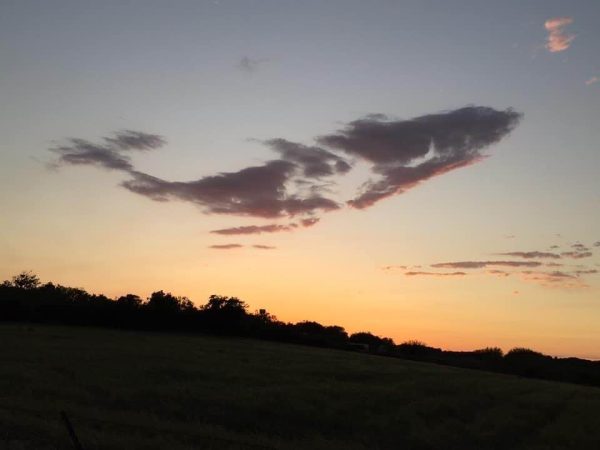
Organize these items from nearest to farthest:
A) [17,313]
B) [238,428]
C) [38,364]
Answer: [238,428], [38,364], [17,313]

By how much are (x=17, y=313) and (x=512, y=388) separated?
9816cm

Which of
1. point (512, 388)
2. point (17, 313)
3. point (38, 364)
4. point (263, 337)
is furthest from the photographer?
point (263, 337)

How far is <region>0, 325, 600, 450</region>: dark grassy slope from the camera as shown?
22500 mm

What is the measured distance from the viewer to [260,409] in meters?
32.6

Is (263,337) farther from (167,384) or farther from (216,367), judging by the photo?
(167,384)

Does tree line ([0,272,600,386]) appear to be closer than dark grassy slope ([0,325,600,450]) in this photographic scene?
No

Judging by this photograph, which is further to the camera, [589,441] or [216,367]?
[216,367]

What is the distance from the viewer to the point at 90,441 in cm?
1931

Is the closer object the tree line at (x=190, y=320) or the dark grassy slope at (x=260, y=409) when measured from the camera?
the dark grassy slope at (x=260, y=409)

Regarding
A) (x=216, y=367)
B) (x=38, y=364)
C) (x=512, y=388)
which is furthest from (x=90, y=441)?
(x=512, y=388)

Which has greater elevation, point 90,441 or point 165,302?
point 165,302

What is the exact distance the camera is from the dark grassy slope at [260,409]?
A: 22.5 meters

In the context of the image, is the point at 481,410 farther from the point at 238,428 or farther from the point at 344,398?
the point at 238,428

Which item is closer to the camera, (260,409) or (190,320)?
(260,409)
